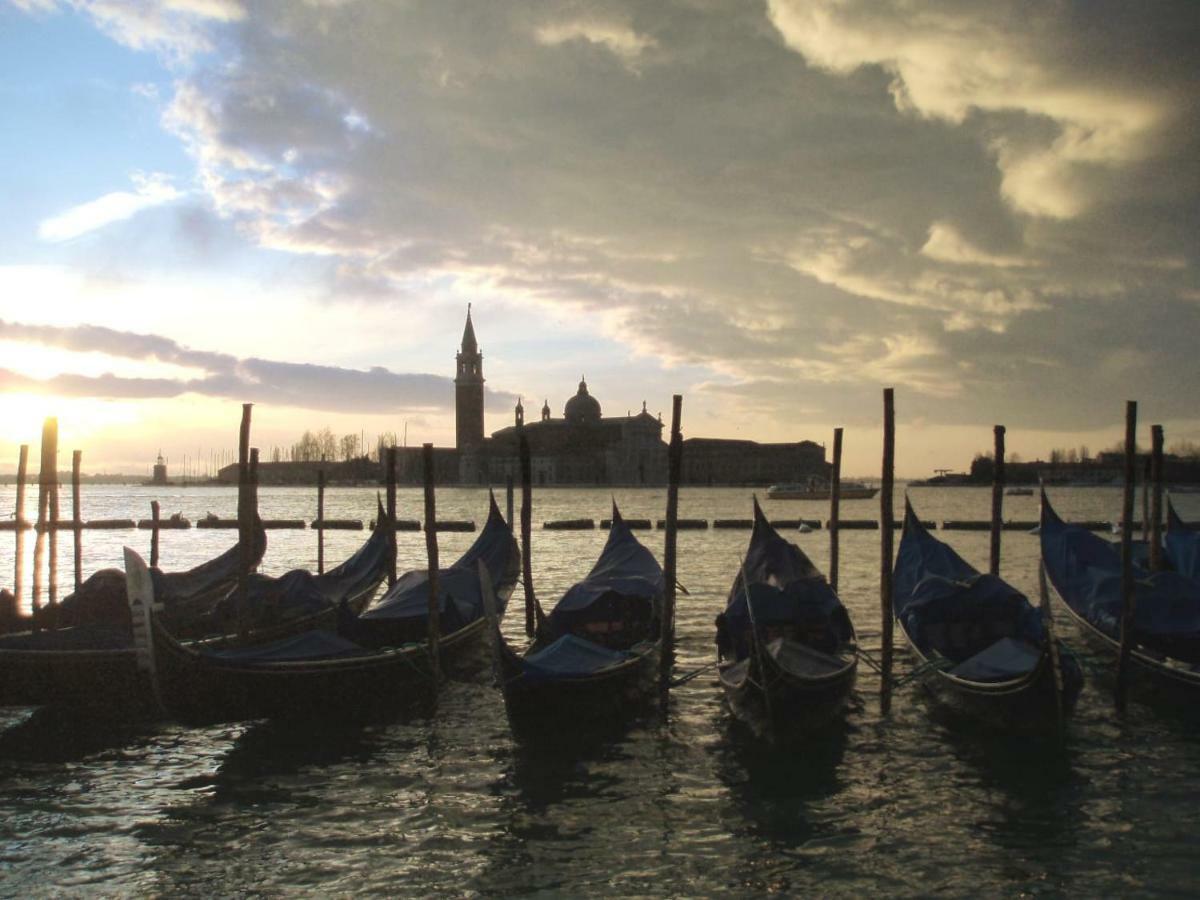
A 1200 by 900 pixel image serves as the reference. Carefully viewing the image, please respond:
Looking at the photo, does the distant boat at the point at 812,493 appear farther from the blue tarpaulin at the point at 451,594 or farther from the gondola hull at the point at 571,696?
the gondola hull at the point at 571,696

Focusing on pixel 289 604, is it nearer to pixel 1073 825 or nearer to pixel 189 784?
pixel 189 784

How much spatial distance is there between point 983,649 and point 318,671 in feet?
22.5

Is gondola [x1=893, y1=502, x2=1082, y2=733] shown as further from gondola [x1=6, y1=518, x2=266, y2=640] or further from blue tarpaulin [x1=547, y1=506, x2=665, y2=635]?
gondola [x1=6, y1=518, x2=266, y2=640]

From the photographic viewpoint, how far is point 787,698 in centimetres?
969

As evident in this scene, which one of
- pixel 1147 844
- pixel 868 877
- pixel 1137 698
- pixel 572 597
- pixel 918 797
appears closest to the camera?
pixel 868 877

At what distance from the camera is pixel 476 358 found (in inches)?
Answer: 4855

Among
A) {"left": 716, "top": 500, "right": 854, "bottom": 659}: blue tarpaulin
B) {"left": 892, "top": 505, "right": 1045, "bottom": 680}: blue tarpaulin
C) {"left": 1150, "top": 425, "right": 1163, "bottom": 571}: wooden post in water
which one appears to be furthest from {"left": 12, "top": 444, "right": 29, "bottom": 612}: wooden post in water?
{"left": 1150, "top": 425, "right": 1163, "bottom": 571}: wooden post in water

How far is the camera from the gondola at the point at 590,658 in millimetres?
9883

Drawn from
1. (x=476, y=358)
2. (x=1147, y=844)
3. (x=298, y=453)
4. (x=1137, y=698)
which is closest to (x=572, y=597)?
(x=1137, y=698)

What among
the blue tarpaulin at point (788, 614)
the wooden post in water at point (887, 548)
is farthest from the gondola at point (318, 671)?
the wooden post in water at point (887, 548)

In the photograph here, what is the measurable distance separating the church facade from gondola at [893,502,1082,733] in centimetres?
10647

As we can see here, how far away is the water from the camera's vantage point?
7.07 m

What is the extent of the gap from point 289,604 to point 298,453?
16903 centimetres

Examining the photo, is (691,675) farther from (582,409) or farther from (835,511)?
(582,409)
